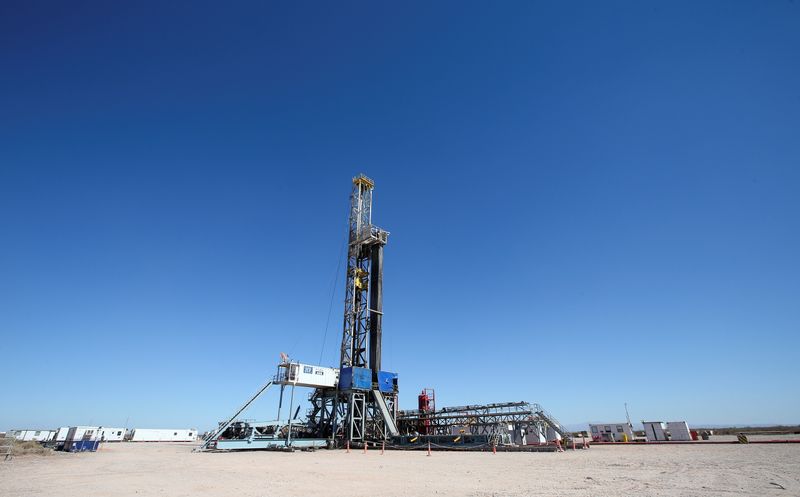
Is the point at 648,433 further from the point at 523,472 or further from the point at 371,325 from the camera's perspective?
the point at 523,472

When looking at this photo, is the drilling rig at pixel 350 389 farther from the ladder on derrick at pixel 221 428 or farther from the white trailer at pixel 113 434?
the white trailer at pixel 113 434

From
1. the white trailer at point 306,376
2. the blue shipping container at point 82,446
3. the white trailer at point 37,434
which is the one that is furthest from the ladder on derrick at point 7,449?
the white trailer at point 37,434

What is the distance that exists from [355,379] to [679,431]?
34396 mm

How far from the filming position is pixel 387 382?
4034 centimetres

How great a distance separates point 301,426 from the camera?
125 ft

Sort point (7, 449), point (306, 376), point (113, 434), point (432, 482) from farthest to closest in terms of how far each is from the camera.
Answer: point (113, 434)
point (306, 376)
point (7, 449)
point (432, 482)

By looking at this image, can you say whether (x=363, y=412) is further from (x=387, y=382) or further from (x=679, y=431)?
(x=679, y=431)

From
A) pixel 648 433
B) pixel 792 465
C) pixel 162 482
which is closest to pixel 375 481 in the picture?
pixel 162 482

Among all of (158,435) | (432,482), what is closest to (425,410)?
(432,482)

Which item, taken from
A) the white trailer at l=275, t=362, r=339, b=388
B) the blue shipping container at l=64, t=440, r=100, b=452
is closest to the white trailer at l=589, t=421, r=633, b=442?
the white trailer at l=275, t=362, r=339, b=388

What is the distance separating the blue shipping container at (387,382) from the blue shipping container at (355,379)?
1.39 metres

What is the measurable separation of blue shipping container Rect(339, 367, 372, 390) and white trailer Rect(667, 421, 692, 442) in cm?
3228

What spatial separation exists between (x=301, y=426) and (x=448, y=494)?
104ft

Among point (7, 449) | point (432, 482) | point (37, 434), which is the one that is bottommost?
point (432, 482)
